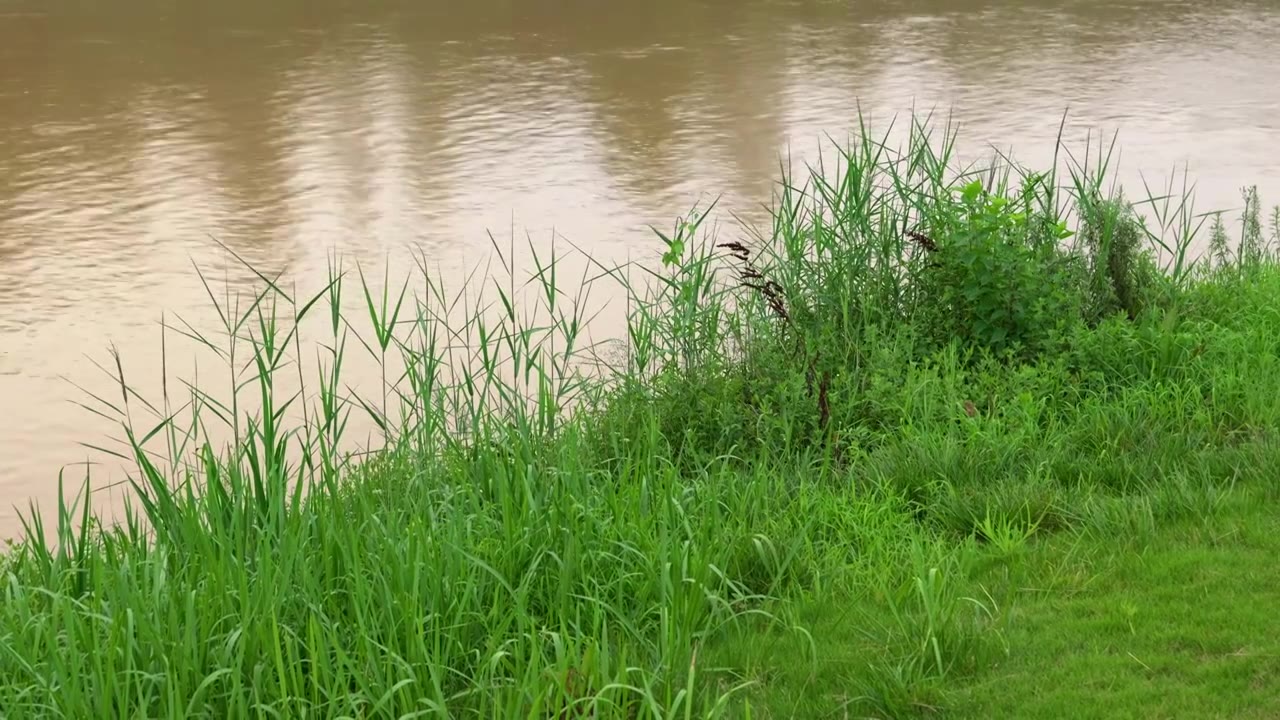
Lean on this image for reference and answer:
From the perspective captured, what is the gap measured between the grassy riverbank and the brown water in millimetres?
2144

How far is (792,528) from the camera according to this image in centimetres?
374

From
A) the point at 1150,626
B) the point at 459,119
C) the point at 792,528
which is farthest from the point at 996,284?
the point at 459,119

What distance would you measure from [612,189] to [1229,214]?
129 inches

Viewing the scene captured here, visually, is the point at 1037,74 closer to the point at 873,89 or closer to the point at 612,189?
the point at 873,89

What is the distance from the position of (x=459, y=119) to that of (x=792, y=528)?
753cm

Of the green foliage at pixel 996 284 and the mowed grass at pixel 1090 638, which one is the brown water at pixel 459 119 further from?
the mowed grass at pixel 1090 638

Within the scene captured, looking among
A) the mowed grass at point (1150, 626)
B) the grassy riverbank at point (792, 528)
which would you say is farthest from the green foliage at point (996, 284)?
the mowed grass at point (1150, 626)

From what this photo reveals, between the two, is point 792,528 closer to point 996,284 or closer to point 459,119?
point 996,284

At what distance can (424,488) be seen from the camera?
11.4 feet

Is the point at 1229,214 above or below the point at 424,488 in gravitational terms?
below

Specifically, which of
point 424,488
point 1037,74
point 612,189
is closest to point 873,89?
point 1037,74

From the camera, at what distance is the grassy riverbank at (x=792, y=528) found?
2.87 metres

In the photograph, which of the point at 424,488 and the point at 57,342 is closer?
the point at 424,488

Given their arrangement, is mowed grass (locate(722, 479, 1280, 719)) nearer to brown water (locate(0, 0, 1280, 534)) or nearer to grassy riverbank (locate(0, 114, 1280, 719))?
grassy riverbank (locate(0, 114, 1280, 719))
